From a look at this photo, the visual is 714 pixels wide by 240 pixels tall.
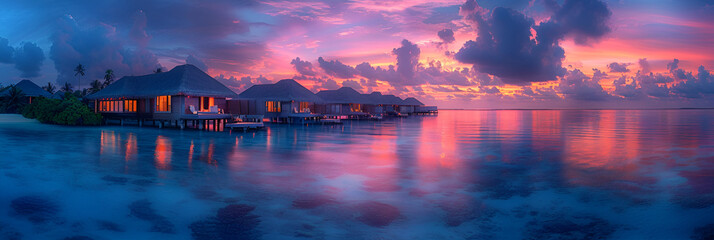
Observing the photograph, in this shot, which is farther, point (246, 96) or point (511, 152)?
point (246, 96)

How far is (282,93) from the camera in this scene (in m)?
40.4

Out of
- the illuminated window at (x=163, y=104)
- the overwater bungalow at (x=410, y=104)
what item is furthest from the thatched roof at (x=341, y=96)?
the illuminated window at (x=163, y=104)

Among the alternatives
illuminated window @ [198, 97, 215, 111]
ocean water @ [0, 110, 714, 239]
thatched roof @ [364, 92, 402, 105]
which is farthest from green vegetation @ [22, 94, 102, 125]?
thatched roof @ [364, 92, 402, 105]

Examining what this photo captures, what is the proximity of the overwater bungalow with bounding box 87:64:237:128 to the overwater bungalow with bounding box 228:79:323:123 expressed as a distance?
7.65m

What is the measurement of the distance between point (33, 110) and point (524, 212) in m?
47.5

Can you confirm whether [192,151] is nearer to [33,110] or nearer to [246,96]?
[246,96]

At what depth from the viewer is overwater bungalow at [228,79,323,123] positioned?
4003cm

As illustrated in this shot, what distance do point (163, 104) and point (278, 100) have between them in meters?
12.6

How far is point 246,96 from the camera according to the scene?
4294 centimetres

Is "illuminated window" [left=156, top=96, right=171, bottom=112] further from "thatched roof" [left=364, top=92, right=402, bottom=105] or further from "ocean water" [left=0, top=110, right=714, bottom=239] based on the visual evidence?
"thatched roof" [left=364, top=92, right=402, bottom=105]

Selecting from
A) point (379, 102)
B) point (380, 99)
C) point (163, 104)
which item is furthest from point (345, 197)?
point (380, 99)

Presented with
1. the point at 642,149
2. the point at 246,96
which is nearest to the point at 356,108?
the point at 246,96

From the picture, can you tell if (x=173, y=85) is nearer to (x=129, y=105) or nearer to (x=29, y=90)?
(x=129, y=105)

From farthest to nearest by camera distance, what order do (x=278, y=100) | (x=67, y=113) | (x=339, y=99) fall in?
(x=339, y=99) < (x=278, y=100) < (x=67, y=113)
